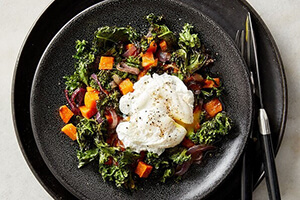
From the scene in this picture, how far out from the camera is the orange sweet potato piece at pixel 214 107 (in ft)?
17.4

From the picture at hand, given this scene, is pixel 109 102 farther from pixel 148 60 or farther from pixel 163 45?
pixel 163 45

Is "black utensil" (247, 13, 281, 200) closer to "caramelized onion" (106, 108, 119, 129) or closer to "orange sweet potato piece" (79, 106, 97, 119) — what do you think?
"caramelized onion" (106, 108, 119, 129)

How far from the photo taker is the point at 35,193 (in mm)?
5734

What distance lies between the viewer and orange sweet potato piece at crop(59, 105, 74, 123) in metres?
5.34

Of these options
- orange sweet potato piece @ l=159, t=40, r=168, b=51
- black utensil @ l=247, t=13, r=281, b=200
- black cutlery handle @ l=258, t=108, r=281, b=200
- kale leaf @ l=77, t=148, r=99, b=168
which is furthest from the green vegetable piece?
kale leaf @ l=77, t=148, r=99, b=168

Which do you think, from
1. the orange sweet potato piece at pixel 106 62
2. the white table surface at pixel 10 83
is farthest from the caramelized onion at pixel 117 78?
the white table surface at pixel 10 83

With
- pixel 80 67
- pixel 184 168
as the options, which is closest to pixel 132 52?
pixel 80 67

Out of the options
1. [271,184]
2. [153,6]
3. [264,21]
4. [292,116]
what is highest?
[153,6]

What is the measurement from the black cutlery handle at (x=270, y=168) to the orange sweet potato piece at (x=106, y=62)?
190cm

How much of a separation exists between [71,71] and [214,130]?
1.80 meters

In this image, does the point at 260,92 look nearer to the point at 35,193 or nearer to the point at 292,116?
the point at 292,116

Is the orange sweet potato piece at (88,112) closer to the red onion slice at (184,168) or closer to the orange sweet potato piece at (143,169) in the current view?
the orange sweet potato piece at (143,169)

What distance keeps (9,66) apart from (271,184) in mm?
3494

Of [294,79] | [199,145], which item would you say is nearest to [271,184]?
[199,145]
